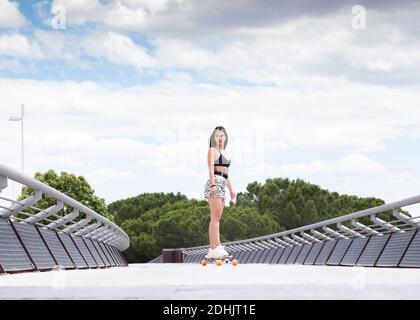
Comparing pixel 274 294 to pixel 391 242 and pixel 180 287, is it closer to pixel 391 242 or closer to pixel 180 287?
pixel 180 287

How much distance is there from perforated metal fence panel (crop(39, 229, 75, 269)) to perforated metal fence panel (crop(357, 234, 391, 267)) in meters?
6.38

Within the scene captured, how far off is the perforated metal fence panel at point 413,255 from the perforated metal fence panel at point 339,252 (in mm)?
6493

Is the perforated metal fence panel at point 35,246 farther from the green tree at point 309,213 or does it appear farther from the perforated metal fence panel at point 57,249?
the green tree at point 309,213

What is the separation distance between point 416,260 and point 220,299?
33.1 ft

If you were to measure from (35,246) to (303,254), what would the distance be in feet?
52.3

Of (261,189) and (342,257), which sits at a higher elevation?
(342,257)

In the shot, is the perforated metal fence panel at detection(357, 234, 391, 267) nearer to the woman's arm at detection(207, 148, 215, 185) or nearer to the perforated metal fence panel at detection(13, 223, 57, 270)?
the woman's arm at detection(207, 148, 215, 185)

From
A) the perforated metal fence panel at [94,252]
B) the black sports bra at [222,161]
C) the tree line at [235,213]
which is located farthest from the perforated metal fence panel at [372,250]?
the tree line at [235,213]

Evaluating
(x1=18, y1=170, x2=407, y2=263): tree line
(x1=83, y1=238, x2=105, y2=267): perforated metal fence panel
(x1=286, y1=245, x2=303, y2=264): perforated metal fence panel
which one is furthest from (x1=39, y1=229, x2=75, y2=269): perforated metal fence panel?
(x1=18, y1=170, x2=407, y2=263): tree line

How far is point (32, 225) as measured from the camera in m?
15.3

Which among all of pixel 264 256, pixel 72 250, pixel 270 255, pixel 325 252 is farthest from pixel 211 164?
pixel 264 256

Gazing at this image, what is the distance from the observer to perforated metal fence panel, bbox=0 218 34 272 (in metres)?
11.6

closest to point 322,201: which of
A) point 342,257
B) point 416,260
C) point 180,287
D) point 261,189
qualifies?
point 261,189

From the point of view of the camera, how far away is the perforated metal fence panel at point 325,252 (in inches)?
960
